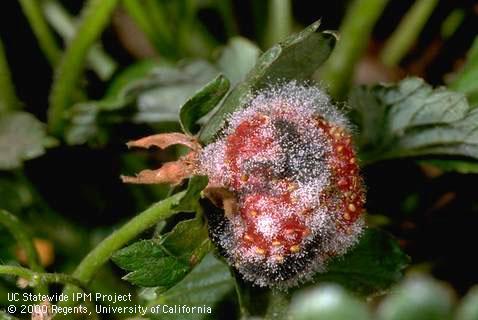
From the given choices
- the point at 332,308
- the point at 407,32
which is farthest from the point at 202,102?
the point at 407,32

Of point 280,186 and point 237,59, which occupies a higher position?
point 237,59

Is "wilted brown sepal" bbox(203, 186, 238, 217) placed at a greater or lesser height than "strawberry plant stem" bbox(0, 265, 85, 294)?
greater

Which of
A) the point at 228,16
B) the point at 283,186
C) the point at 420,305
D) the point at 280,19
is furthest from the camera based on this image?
the point at 228,16

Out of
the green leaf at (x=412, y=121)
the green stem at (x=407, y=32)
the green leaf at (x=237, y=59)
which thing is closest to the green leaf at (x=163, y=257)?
the green leaf at (x=412, y=121)

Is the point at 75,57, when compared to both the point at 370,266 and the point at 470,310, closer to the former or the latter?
the point at 370,266

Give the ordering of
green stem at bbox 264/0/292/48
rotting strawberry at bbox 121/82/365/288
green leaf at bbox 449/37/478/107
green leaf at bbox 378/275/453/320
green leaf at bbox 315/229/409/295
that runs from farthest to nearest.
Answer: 1. green stem at bbox 264/0/292/48
2. green leaf at bbox 449/37/478/107
3. green leaf at bbox 315/229/409/295
4. rotting strawberry at bbox 121/82/365/288
5. green leaf at bbox 378/275/453/320

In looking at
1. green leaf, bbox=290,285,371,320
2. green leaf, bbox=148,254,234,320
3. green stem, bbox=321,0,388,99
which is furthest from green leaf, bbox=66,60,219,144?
green leaf, bbox=290,285,371,320

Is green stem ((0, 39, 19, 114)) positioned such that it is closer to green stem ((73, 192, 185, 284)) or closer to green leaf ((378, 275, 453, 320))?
green stem ((73, 192, 185, 284))
